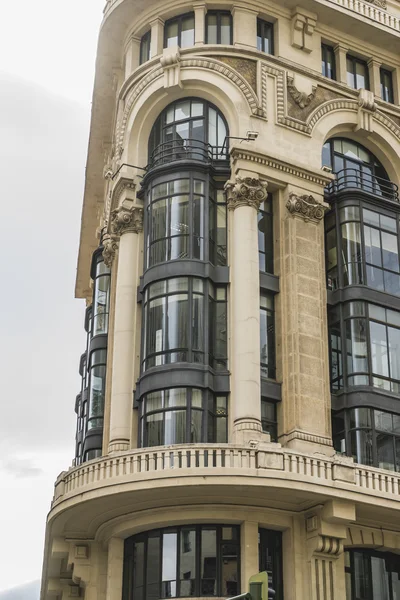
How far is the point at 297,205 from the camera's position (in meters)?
37.3

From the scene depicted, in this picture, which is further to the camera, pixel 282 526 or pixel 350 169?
pixel 350 169

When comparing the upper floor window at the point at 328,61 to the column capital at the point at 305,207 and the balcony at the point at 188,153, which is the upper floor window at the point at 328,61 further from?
the column capital at the point at 305,207

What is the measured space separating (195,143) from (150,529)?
15.7 m

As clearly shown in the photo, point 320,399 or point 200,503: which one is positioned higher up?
point 320,399

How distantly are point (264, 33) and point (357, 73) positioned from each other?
491 centimetres

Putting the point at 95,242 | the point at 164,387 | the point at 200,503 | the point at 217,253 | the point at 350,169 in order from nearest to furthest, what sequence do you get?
the point at 200,503, the point at 164,387, the point at 217,253, the point at 350,169, the point at 95,242

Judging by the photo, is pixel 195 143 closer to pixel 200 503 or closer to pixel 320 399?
pixel 320 399

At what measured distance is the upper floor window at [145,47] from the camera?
42.0 m

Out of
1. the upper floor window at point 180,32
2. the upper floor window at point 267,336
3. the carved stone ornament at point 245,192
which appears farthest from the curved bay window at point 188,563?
the upper floor window at point 180,32

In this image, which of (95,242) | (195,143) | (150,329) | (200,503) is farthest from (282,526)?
(95,242)

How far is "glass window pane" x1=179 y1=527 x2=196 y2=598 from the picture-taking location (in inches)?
1230

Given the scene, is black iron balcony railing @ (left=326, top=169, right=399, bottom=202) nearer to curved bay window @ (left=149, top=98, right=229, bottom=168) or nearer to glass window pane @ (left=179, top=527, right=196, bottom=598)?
curved bay window @ (left=149, top=98, right=229, bottom=168)

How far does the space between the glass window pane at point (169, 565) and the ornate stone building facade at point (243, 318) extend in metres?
0.06

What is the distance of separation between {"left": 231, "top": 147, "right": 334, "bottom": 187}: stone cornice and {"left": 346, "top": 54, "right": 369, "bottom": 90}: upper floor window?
6231 mm
